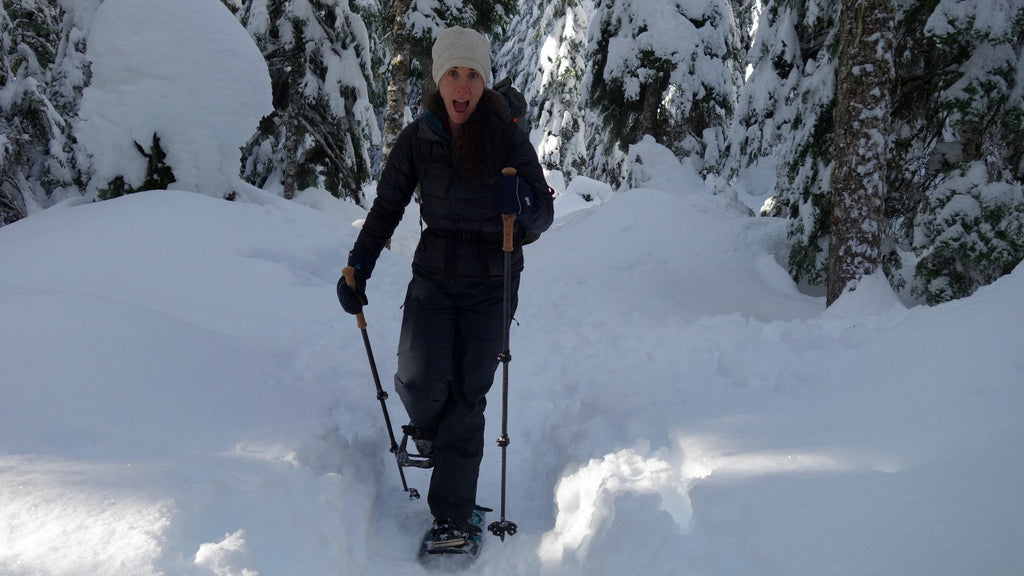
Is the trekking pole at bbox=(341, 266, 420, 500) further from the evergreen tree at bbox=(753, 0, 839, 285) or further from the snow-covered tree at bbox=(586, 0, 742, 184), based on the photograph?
the snow-covered tree at bbox=(586, 0, 742, 184)

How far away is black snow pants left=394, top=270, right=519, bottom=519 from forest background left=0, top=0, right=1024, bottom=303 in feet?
14.7

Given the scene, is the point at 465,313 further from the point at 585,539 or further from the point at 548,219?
the point at 585,539

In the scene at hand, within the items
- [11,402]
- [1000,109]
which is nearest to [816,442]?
[11,402]

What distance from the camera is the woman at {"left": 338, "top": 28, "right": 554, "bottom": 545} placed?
3.04 metres

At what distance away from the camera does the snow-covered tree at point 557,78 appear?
2514 cm

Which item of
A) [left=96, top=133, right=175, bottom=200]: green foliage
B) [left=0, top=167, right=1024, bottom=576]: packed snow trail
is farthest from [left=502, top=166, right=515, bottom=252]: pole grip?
[left=96, top=133, right=175, bottom=200]: green foliage

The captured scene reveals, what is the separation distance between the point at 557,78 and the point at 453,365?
2472 centimetres

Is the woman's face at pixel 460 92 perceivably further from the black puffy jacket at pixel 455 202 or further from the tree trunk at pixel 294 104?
the tree trunk at pixel 294 104

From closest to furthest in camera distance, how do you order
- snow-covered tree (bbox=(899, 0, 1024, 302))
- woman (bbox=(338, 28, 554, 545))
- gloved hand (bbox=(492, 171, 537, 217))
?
gloved hand (bbox=(492, 171, 537, 217)) → woman (bbox=(338, 28, 554, 545)) → snow-covered tree (bbox=(899, 0, 1024, 302))

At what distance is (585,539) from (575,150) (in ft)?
88.7

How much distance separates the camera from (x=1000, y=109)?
601cm

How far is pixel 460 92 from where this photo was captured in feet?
9.89

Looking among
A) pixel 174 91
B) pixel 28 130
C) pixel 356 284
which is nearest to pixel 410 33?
pixel 174 91

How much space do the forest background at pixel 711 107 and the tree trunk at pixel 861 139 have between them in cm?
2
